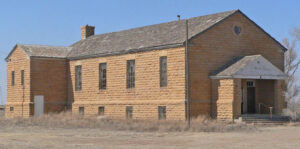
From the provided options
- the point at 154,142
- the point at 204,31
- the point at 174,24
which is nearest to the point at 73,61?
the point at 174,24

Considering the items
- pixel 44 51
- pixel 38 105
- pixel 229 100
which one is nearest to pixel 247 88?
pixel 229 100

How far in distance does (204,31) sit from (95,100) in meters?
10.8

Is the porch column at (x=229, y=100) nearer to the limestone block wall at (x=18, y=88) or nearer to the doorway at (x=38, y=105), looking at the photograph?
the doorway at (x=38, y=105)

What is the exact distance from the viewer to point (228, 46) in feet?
118

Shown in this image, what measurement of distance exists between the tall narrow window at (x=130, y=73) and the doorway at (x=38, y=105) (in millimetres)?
8002

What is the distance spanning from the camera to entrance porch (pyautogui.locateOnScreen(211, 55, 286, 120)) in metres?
33.4

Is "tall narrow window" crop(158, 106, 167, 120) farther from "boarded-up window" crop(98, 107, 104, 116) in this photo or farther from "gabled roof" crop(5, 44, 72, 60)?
"gabled roof" crop(5, 44, 72, 60)

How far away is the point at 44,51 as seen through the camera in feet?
144

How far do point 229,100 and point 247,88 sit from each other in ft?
14.4

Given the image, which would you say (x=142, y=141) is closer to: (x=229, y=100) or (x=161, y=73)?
(x=229, y=100)

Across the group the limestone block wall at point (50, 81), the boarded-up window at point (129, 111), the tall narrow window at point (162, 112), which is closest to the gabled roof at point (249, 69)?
the tall narrow window at point (162, 112)

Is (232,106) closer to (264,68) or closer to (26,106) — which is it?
(264,68)

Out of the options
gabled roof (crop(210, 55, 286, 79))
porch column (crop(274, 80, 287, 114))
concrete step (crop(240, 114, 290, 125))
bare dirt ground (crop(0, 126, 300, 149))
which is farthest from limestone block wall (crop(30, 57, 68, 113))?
bare dirt ground (crop(0, 126, 300, 149))

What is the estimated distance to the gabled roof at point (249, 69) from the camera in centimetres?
3372
